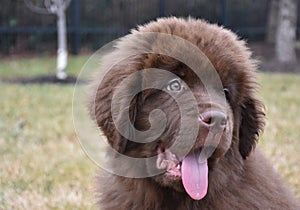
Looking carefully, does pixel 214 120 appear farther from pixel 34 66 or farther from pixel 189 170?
pixel 34 66

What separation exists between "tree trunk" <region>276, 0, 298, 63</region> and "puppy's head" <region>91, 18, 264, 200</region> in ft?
43.6

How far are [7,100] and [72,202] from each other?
5.03 m

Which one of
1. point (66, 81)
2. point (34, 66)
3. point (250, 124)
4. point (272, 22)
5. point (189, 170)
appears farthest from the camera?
point (272, 22)

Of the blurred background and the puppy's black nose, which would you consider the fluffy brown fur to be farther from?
the blurred background

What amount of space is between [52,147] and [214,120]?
394 cm

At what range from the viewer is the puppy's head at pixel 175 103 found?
2.91 metres

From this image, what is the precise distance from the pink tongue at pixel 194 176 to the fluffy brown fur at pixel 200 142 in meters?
0.05

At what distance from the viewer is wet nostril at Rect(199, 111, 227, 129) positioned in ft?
9.11

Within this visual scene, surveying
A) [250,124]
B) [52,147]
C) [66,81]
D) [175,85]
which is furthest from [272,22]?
[175,85]

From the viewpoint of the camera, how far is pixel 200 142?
2.85 m

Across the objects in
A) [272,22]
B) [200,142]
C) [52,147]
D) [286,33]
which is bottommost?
[272,22]

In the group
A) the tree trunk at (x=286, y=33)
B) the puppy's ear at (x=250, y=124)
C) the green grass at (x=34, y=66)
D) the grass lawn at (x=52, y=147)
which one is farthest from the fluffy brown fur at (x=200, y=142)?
the tree trunk at (x=286, y=33)

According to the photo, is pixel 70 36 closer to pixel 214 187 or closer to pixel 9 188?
pixel 9 188

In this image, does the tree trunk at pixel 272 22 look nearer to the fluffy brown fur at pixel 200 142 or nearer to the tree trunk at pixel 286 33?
the tree trunk at pixel 286 33
